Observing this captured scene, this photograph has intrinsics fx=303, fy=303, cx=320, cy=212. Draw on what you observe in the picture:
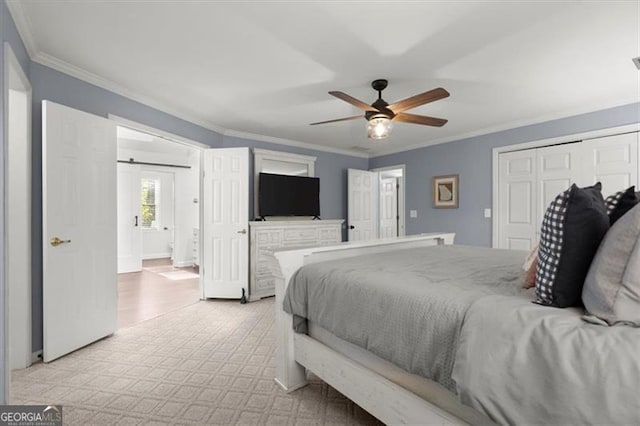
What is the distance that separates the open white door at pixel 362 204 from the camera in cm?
565

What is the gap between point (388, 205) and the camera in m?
6.70

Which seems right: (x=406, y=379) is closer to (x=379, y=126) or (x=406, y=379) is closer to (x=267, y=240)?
(x=379, y=126)

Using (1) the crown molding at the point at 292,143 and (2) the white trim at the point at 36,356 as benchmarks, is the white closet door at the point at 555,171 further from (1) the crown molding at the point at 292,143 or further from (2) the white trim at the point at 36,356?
(2) the white trim at the point at 36,356

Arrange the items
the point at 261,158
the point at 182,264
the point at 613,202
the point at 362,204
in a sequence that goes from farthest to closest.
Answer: the point at 182,264, the point at 362,204, the point at 261,158, the point at 613,202

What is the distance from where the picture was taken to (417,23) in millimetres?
Result: 1942

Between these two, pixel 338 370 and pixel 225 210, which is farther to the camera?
pixel 225 210

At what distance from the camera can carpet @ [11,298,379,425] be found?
5.58 feet

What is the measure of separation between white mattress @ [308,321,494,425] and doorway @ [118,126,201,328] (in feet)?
9.11

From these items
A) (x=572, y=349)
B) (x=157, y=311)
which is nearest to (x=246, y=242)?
(x=157, y=311)

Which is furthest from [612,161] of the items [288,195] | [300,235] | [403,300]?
[288,195]

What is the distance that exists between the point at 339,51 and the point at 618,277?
2.11m

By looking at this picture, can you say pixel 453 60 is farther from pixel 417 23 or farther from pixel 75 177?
pixel 75 177

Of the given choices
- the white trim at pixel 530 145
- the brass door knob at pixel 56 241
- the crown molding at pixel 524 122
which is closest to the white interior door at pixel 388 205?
the crown molding at pixel 524 122

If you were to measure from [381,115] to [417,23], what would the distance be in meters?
0.79
